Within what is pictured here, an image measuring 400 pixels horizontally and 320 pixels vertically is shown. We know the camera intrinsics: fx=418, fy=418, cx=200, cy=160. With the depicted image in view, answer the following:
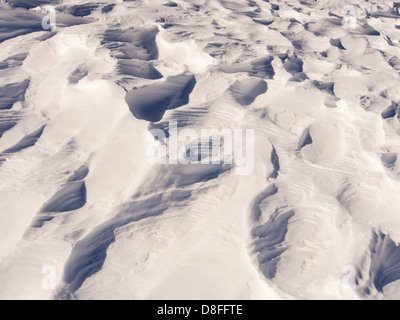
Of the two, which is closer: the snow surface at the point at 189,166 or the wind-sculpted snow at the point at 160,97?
the snow surface at the point at 189,166

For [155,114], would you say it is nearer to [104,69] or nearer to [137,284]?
[104,69]

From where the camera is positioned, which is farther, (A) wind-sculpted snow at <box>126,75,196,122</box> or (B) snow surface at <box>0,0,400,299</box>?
(A) wind-sculpted snow at <box>126,75,196,122</box>

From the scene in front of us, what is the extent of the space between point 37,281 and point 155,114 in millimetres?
923

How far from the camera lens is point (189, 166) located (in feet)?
5.41

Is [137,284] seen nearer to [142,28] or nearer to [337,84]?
[337,84]

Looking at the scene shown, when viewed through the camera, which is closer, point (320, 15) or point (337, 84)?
point (337, 84)

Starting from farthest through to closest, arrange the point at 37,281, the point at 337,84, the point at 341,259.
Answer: the point at 337,84 < the point at 341,259 < the point at 37,281

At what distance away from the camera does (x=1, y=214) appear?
143 cm

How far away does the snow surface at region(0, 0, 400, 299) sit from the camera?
1295 mm

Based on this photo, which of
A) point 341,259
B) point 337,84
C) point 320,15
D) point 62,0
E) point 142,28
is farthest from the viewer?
point 320,15

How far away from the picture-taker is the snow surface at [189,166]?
129 cm

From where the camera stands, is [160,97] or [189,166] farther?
[160,97]

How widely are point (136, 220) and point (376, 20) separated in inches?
110

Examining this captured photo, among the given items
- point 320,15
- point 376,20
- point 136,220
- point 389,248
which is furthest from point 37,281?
point 376,20
